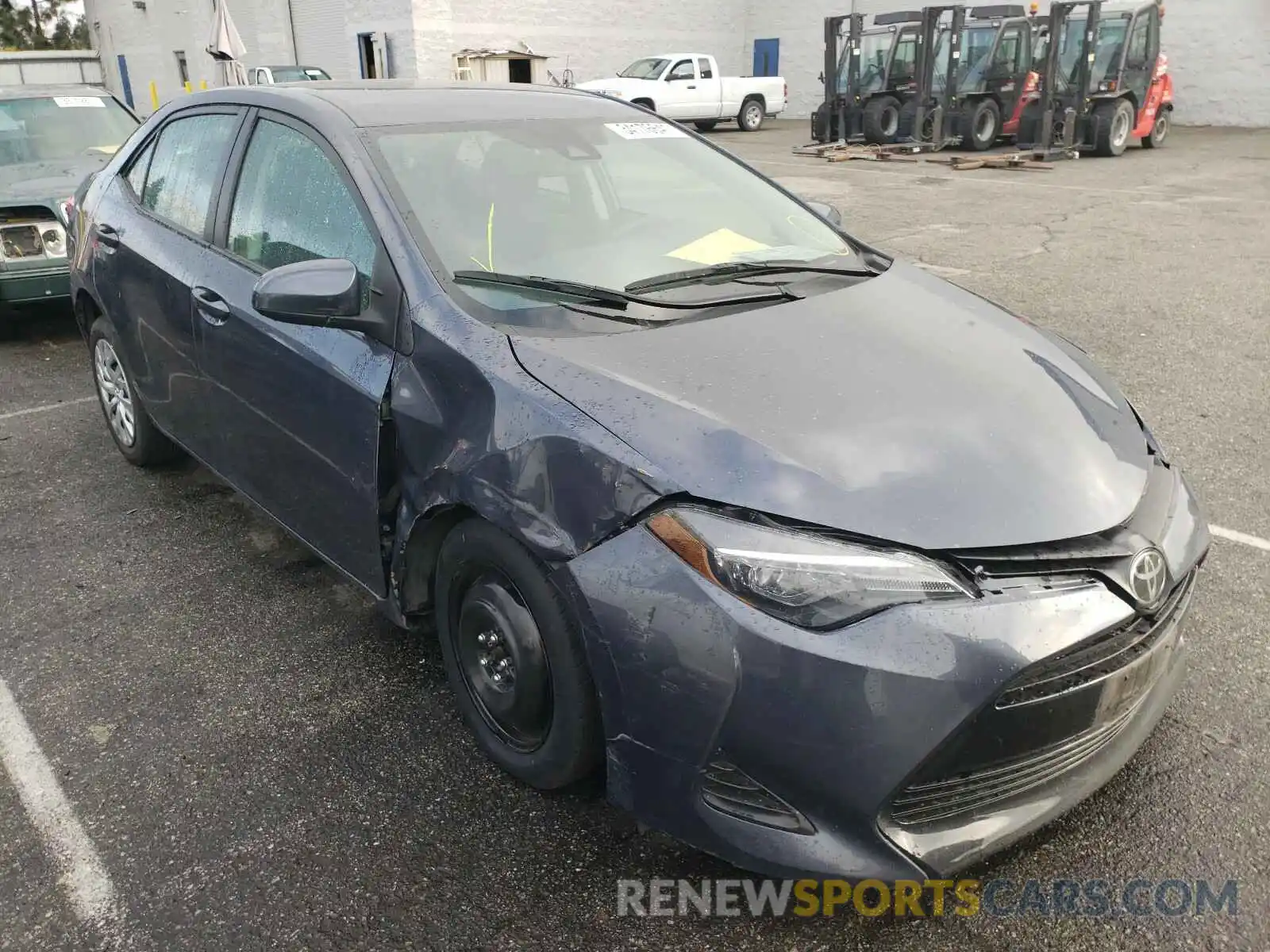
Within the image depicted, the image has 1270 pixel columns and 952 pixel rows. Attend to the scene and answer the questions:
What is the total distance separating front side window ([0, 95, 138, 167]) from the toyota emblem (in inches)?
287

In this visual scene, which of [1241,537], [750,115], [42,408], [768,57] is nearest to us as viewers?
[1241,537]

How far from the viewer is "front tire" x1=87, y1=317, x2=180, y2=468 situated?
13.8ft

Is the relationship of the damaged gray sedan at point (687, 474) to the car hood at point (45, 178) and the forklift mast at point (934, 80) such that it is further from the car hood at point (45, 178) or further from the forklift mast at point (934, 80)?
the forklift mast at point (934, 80)

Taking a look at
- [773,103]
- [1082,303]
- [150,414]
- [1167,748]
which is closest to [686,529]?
[1167,748]

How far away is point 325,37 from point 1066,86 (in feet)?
64.0

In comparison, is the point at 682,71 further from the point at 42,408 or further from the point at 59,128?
the point at 42,408

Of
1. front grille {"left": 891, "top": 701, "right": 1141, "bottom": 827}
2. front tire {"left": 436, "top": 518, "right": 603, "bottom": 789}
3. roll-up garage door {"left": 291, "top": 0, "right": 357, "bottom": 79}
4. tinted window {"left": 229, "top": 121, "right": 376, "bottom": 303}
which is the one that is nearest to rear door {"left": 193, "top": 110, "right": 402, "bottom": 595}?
tinted window {"left": 229, "top": 121, "right": 376, "bottom": 303}

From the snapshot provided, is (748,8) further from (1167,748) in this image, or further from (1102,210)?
(1167,748)

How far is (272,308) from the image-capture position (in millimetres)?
2492

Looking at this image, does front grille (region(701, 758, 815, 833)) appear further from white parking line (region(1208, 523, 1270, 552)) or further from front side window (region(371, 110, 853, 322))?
white parking line (region(1208, 523, 1270, 552))

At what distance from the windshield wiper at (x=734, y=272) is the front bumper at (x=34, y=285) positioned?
501 centimetres

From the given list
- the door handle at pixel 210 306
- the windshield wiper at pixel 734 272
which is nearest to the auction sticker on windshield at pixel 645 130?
the windshield wiper at pixel 734 272

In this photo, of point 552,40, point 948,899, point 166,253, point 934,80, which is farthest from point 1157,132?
point 948,899

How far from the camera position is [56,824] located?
2.40 m
